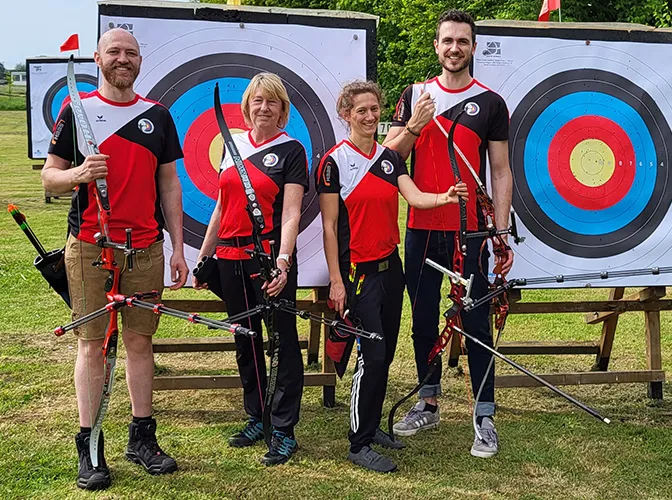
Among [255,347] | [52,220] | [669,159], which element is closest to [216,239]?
[255,347]

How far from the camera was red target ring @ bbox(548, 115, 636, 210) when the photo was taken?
3842 millimetres

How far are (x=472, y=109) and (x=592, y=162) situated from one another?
1.01 meters

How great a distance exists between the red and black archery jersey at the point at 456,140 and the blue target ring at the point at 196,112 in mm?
823

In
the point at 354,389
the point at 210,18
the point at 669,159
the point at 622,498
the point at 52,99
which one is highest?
the point at 52,99

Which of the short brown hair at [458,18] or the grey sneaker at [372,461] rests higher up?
the short brown hair at [458,18]

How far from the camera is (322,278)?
3609mm

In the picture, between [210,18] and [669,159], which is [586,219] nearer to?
[669,159]

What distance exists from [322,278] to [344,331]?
25.1 inches

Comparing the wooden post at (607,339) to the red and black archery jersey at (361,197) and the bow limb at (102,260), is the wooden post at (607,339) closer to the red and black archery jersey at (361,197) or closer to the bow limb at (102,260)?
the red and black archery jersey at (361,197)

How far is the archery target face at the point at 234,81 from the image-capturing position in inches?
139

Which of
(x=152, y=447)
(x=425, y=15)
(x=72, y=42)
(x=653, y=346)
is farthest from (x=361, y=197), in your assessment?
(x=425, y=15)

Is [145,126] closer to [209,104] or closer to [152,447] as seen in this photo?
[209,104]

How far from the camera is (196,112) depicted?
356 centimetres

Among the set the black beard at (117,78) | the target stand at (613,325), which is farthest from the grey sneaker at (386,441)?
→ the black beard at (117,78)
